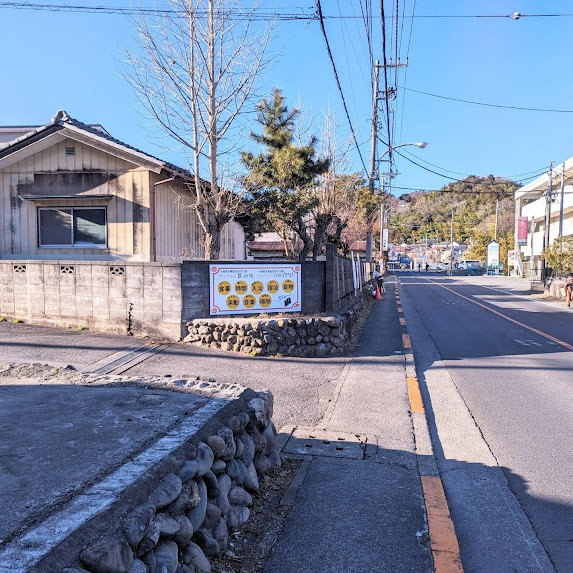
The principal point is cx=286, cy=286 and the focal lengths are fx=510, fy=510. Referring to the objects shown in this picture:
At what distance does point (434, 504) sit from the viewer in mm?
4051

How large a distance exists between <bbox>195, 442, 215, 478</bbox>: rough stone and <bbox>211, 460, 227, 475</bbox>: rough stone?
0.08 m

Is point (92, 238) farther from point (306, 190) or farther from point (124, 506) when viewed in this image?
point (124, 506)

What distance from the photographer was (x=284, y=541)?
3473 millimetres

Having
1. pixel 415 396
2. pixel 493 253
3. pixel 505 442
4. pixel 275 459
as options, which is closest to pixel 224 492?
pixel 275 459

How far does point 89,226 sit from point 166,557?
38.6 ft

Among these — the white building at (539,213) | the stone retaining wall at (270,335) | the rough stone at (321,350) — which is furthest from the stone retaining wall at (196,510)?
the white building at (539,213)

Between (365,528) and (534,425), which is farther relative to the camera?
(534,425)

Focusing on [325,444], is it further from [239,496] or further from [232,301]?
[232,301]

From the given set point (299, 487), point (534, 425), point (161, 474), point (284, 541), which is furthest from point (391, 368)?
point (161, 474)

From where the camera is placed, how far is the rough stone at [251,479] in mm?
3908

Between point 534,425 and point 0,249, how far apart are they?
1294 centimetres

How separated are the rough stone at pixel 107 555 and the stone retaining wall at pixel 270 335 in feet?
23.9

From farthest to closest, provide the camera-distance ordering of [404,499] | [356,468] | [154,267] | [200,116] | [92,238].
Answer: [92,238] → [200,116] → [154,267] → [356,468] → [404,499]

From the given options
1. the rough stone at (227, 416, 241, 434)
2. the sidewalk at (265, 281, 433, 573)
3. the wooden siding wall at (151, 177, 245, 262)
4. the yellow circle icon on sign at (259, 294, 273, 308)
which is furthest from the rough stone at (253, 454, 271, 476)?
the wooden siding wall at (151, 177, 245, 262)
